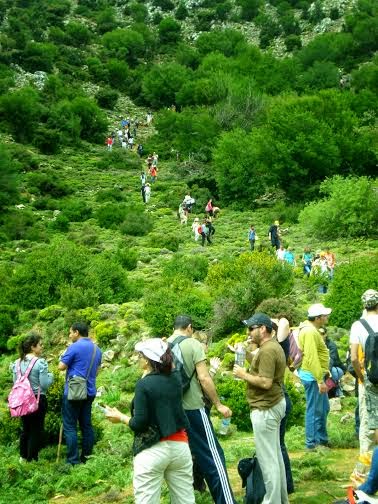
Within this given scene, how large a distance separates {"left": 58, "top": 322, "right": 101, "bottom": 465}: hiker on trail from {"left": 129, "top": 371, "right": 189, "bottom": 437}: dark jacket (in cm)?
255

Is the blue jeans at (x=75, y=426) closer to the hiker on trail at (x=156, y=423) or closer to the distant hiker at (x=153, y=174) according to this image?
the hiker on trail at (x=156, y=423)

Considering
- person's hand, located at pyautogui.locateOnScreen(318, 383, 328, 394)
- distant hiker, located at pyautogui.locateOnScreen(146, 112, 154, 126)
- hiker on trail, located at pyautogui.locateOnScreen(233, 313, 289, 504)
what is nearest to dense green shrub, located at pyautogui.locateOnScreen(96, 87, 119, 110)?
distant hiker, located at pyautogui.locateOnScreen(146, 112, 154, 126)

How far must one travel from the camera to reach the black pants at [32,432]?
7.18 metres

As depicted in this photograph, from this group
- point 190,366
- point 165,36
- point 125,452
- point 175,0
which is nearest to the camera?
point 190,366

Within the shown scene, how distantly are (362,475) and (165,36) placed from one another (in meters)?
95.0

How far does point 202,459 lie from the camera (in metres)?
5.33

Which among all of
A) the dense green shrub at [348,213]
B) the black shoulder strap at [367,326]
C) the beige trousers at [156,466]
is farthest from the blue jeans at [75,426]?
the dense green shrub at [348,213]

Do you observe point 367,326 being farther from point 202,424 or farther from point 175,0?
point 175,0

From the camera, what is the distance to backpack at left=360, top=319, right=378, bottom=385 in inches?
211

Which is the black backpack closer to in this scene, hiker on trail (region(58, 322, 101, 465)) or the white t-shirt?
the white t-shirt

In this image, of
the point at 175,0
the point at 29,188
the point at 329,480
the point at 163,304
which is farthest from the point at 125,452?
the point at 175,0

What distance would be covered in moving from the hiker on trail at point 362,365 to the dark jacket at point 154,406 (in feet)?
6.00

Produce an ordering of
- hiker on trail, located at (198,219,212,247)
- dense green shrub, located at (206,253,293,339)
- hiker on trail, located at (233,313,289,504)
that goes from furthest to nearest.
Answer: hiker on trail, located at (198,219,212,247)
dense green shrub, located at (206,253,293,339)
hiker on trail, located at (233,313,289,504)

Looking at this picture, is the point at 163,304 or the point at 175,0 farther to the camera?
the point at 175,0
